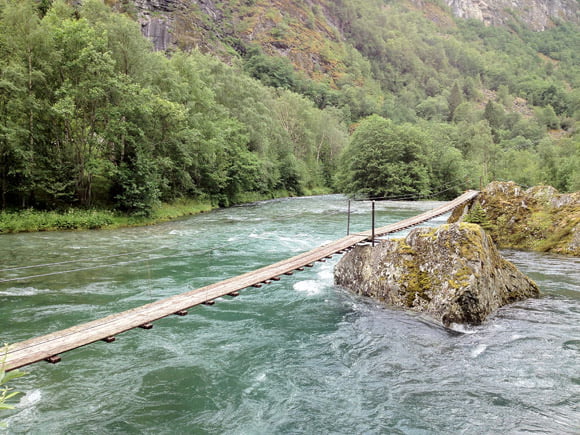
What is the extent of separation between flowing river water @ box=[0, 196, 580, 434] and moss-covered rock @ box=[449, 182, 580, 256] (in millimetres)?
3384

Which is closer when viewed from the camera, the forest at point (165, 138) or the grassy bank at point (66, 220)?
the grassy bank at point (66, 220)

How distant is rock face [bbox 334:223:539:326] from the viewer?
745 centimetres

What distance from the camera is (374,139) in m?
44.9

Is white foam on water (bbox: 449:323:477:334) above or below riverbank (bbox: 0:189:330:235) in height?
below

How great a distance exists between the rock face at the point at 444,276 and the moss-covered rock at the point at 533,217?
18.8ft

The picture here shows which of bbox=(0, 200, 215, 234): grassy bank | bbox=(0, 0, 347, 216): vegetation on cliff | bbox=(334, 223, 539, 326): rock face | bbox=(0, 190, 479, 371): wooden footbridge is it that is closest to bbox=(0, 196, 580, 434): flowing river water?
bbox=(334, 223, 539, 326): rock face

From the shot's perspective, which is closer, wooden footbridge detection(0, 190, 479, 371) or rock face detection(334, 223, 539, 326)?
wooden footbridge detection(0, 190, 479, 371)

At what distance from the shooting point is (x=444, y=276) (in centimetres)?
784

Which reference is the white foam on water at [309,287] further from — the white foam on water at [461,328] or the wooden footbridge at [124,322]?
the white foam on water at [461,328]

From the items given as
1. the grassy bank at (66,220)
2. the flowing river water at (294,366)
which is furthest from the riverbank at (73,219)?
the flowing river water at (294,366)

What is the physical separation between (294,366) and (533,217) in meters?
13.0

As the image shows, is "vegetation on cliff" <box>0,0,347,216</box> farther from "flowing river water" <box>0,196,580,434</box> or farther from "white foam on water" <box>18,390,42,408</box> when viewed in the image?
"white foam on water" <box>18,390,42,408</box>

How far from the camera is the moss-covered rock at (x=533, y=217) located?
44.1ft

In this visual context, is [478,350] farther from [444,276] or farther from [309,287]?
[309,287]
